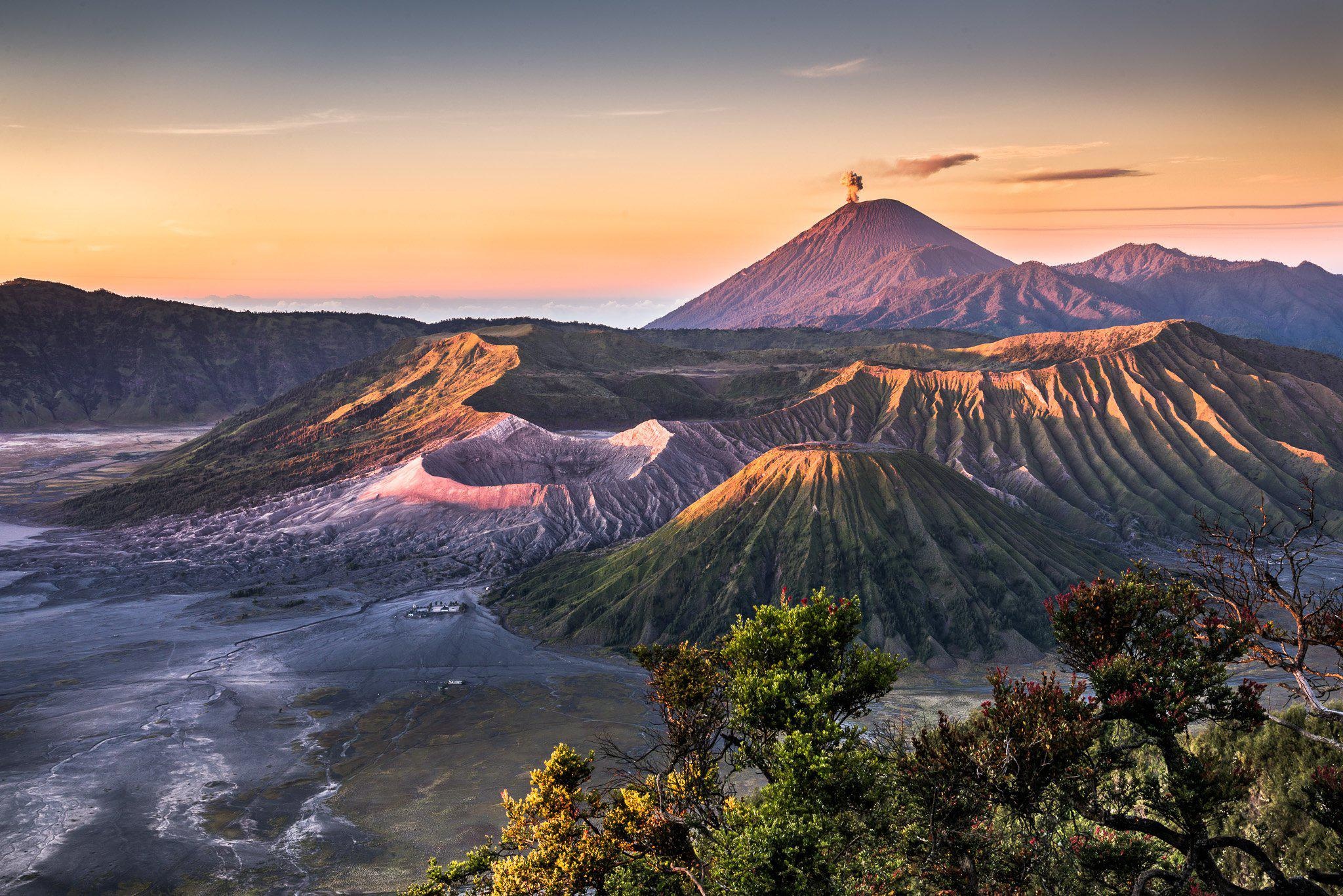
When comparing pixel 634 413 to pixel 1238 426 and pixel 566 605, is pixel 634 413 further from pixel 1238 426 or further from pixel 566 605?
pixel 1238 426

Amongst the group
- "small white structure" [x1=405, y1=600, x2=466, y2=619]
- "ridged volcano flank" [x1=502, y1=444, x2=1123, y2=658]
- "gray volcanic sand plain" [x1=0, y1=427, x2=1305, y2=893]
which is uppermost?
"ridged volcano flank" [x1=502, y1=444, x2=1123, y2=658]

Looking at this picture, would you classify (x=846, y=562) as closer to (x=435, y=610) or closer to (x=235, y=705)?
(x=435, y=610)

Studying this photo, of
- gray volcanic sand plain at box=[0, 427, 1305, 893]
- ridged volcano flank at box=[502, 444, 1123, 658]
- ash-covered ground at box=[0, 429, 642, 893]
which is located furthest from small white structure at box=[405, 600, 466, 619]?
ridged volcano flank at box=[502, 444, 1123, 658]

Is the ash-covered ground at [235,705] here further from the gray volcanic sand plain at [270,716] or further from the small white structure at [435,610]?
the small white structure at [435,610]

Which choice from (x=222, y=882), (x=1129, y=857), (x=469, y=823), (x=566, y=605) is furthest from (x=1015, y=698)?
(x=566, y=605)

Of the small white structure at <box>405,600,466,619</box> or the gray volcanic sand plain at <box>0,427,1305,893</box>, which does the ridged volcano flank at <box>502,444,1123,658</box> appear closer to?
the gray volcanic sand plain at <box>0,427,1305,893</box>

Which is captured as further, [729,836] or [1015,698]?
[729,836]

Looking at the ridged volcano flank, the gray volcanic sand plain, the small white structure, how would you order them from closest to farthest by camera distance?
1. the gray volcanic sand plain
2. the ridged volcano flank
3. the small white structure

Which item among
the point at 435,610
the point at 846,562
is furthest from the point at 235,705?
the point at 846,562

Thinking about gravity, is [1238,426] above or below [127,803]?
above
